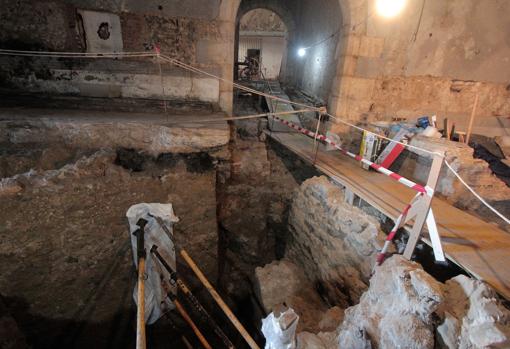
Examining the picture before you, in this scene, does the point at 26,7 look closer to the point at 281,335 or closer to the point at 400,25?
the point at 281,335

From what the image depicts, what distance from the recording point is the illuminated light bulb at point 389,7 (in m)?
4.48

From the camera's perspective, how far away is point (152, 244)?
3.20 meters

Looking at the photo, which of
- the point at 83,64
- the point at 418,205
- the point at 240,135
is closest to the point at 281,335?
the point at 418,205

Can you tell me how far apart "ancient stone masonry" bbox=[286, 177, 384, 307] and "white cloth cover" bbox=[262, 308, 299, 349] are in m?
1.47

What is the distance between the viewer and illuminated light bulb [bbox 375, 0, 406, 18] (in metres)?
4.48

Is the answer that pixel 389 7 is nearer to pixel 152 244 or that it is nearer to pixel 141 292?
pixel 152 244

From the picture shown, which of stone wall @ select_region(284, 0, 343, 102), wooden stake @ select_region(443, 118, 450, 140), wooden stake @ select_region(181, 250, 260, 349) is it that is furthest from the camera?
stone wall @ select_region(284, 0, 343, 102)

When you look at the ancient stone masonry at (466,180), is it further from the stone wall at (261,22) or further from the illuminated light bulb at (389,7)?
the stone wall at (261,22)

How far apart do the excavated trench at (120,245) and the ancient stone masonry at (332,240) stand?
15 mm

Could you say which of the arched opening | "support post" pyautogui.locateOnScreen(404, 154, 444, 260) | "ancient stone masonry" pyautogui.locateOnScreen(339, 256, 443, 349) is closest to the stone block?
"support post" pyautogui.locateOnScreen(404, 154, 444, 260)

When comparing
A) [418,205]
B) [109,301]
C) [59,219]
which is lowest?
[109,301]

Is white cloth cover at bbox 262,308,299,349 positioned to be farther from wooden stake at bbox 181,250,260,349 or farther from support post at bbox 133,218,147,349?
support post at bbox 133,218,147,349

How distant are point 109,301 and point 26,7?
4894mm

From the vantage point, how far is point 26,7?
163 inches
